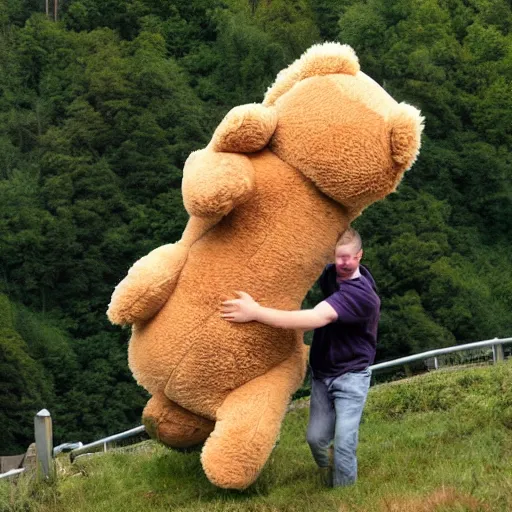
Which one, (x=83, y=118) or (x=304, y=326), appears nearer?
(x=304, y=326)

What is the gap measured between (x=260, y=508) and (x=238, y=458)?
0.23m

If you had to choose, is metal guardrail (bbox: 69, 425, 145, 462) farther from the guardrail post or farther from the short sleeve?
the short sleeve

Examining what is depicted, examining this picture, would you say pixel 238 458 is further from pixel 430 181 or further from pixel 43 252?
pixel 430 181

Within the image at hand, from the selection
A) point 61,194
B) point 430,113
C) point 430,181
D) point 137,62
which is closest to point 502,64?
point 430,113

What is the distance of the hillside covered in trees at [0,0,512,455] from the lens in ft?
133

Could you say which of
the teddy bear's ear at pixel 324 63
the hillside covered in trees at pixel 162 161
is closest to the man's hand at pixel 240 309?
the teddy bear's ear at pixel 324 63

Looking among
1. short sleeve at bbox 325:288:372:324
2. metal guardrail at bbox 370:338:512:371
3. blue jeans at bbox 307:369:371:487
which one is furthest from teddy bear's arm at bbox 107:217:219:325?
metal guardrail at bbox 370:338:512:371

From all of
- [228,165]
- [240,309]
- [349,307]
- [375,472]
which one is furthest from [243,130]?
[375,472]

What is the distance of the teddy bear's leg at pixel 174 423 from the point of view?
16.7 ft

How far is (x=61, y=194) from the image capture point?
47656 millimetres

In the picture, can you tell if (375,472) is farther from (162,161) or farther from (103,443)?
(162,161)

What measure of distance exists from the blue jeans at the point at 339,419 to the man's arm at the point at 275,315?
0.33m

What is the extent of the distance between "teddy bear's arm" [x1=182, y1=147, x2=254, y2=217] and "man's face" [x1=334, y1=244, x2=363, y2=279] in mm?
472

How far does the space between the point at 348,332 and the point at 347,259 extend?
1.08 ft
